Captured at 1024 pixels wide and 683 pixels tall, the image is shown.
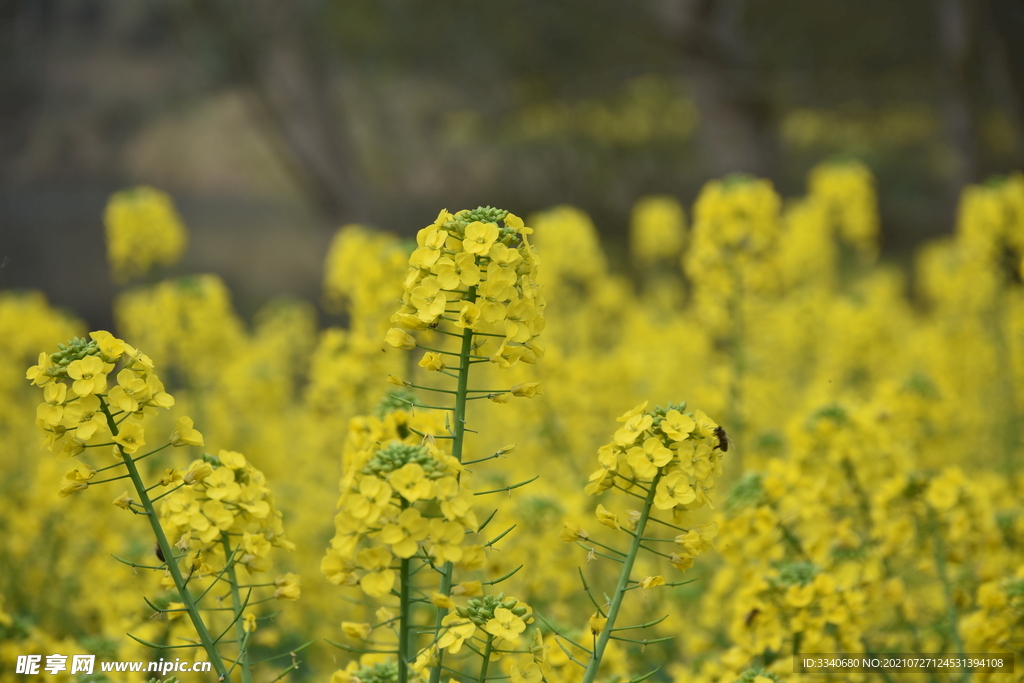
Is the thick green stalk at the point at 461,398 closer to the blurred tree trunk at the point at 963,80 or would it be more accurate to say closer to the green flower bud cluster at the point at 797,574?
the green flower bud cluster at the point at 797,574

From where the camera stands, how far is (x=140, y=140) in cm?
979

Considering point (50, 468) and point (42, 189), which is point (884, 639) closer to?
point (50, 468)

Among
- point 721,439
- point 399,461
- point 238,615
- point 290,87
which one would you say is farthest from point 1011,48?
point 290,87

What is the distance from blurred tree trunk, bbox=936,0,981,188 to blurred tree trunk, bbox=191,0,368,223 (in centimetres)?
654

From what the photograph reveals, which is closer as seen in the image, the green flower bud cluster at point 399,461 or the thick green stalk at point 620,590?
the green flower bud cluster at point 399,461

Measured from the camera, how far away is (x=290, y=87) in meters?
10.2

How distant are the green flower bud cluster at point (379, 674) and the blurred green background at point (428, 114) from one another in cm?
804

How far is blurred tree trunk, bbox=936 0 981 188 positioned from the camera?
728cm

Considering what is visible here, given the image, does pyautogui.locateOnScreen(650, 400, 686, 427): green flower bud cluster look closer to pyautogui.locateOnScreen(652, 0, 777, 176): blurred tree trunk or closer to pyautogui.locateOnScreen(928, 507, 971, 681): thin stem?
pyautogui.locateOnScreen(928, 507, 971, 681): thin stem

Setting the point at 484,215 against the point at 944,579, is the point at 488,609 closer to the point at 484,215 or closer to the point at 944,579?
the point at 484,215

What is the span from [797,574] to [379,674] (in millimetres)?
1167

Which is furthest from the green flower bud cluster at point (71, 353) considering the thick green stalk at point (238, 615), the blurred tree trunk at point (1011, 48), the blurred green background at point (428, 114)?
the blurred green background at point (428, 114)

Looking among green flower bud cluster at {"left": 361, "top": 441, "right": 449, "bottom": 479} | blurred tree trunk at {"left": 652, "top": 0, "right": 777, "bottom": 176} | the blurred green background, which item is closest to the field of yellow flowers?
green flower bud cluster at {"left": 361, "top": 441, "right": 449, "bottom": 479}

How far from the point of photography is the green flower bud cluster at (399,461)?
1.48 metres
